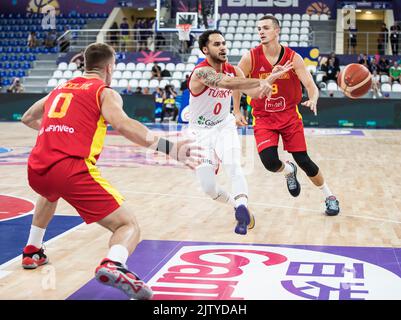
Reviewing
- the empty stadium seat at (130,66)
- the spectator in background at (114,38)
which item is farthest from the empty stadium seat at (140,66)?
the spectator in background at (114,38)

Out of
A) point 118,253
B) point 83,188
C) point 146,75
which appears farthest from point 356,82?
point 146,75

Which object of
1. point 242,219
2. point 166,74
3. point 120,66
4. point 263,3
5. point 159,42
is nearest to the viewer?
point 242,219

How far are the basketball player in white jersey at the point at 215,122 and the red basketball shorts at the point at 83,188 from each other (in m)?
2.06

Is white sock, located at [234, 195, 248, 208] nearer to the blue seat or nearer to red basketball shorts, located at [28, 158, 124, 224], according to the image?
red basketball shorts, located at [28, 158, 124, 224]

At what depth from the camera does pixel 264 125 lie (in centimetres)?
726

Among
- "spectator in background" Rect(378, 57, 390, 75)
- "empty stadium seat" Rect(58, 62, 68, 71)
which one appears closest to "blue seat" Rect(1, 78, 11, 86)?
"empty stadium seat" Rect(58, 62, 68, 71)

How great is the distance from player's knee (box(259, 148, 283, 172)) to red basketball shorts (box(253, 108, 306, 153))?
0.06 m

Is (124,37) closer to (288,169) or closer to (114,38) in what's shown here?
(114,38)

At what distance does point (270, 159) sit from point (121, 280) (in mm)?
3646

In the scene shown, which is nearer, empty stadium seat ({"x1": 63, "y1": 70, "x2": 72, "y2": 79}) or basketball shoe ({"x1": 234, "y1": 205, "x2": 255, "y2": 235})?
basketball shoe ({"x1": 234, "y1": 205, "x2": 255, "y2": 235})

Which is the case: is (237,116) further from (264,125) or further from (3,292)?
(3,292)

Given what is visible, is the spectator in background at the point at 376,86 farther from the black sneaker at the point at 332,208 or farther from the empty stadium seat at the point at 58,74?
the black sneaker at the point at 332,208

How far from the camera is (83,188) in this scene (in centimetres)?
405

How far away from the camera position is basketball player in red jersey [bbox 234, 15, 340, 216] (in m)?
7.01
